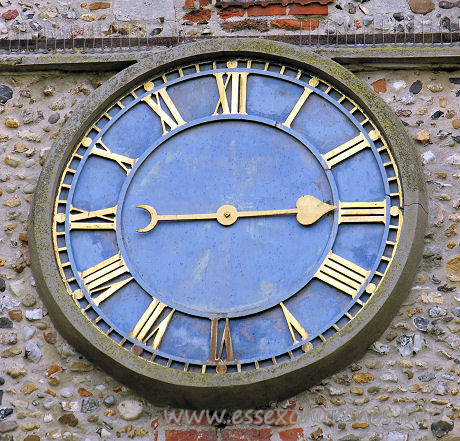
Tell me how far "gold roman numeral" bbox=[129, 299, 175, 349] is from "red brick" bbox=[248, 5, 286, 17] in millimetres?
1969

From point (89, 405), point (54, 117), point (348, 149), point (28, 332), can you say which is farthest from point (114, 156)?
point (89, 405)

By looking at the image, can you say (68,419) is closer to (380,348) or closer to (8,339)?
(8,339)

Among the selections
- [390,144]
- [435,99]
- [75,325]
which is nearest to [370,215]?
[390,144]

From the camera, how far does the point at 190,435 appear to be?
277 inches

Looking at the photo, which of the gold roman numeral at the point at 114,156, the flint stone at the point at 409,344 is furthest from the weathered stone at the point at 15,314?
the flint stone at the point at 409,344

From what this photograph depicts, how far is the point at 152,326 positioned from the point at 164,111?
1300 millimetres

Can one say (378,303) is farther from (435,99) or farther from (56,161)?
(56,161)

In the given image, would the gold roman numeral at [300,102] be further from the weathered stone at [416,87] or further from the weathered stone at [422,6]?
the weathered stone at [422,6]

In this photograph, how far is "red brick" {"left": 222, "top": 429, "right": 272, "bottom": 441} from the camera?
699 cm

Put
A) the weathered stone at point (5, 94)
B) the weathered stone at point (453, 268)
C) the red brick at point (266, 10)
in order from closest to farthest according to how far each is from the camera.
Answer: the weathered stone at point (453, 268) < the weathered stone at point (5, 94) < the red brick at point (266, 10)

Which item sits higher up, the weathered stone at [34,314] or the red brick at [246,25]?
the red brick at [246,25]

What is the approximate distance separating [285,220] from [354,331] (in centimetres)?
78

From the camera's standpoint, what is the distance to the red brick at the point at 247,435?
6992mm

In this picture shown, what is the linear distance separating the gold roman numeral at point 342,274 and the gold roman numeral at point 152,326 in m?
0.85
